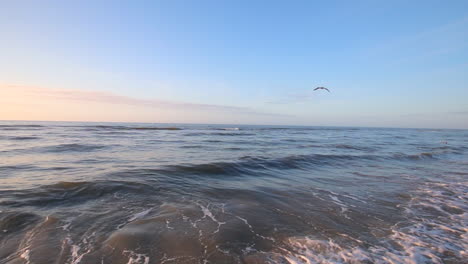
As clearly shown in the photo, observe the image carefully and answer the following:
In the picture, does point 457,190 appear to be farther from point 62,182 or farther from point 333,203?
point 62,182

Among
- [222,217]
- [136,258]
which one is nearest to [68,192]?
[136,258]

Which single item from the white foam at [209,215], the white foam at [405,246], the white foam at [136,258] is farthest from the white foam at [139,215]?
the white foam at [405,246]

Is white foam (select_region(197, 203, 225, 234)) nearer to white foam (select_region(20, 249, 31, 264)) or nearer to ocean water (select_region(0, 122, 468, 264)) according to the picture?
ocean water (select_region(0, 122, 468, 264))

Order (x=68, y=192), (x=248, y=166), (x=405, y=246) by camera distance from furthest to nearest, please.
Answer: (x=248, y=166) < (x=68, y=192) < (x=405, y=246)

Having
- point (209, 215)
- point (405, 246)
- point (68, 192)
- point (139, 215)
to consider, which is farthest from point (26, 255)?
point (405, 246)

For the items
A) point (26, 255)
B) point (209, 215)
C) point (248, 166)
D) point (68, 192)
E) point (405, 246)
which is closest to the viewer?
point (26, 255)

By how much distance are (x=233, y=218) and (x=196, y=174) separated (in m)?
5.27

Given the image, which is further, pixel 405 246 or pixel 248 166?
pixel 248 166

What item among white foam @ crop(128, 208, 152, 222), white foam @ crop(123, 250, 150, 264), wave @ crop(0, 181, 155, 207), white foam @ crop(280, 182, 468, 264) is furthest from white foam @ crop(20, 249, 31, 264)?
white foam @ crop(280, 182, 468, 264)

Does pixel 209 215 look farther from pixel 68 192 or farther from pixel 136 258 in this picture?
pixel 68 192

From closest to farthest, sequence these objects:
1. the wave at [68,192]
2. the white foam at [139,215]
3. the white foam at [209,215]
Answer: the white foam at [209,215], the white foam at [139,215], the wave at [68,192]

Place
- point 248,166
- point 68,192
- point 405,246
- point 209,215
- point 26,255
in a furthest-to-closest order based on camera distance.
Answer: point 248,166, point 68,192, point 209,215, point 405,246, point 26,255

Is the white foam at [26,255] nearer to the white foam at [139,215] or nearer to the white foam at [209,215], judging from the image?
the white foam at [139,215]

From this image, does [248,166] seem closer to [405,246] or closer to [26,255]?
[405,246]
